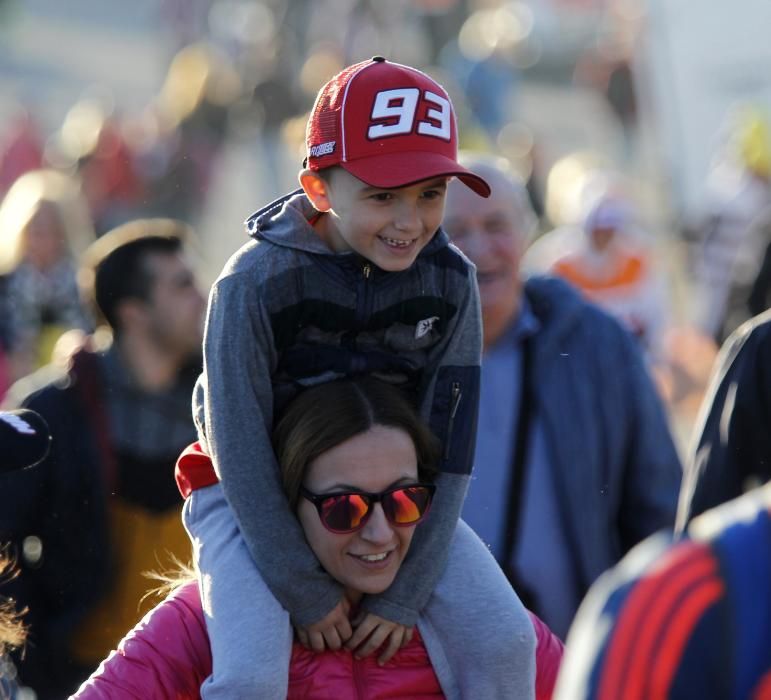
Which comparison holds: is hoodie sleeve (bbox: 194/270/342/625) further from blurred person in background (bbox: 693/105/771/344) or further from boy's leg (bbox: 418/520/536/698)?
blurred person in background (bbox: 693/105/771/344)

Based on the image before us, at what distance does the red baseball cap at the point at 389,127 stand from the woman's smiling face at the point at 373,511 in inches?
19.1

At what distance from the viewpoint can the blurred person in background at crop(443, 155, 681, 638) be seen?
505cm

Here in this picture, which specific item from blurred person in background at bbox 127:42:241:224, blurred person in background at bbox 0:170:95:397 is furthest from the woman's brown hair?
blurred person in background at bbox 127:42:241:224

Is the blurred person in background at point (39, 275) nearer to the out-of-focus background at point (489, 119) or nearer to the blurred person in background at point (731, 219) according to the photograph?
the out-of-focus background at point (489, 119)

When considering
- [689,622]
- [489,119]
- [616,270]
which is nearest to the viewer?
[689,622]

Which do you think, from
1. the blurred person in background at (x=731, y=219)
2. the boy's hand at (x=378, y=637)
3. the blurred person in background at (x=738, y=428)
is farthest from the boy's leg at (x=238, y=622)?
the blurred person in background at (x=731, y=219)

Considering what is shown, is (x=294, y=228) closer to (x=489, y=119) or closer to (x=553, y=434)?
(x=553, y=434)

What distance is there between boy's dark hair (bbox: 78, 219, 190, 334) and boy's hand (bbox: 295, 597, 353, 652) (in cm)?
278

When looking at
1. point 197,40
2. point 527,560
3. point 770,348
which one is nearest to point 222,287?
point 770,348

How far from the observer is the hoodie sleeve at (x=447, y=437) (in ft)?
11.3

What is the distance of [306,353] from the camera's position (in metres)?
3.41

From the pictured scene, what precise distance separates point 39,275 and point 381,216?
566cm

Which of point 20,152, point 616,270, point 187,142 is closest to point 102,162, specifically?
point 187,142

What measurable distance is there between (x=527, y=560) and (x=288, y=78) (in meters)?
13.7
